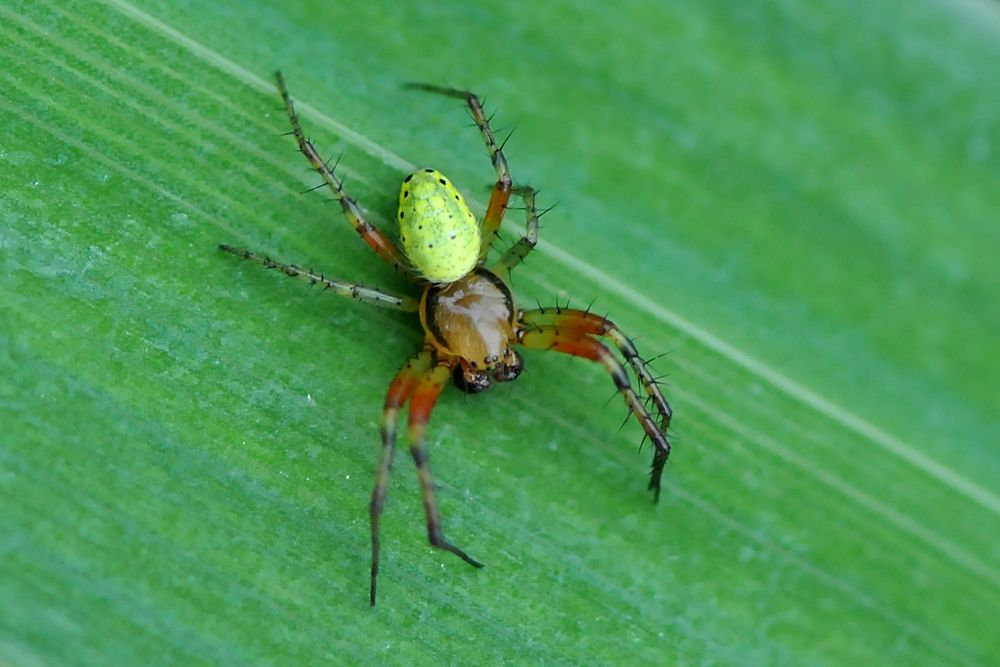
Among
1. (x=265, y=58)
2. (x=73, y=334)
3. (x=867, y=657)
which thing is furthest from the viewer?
(x=867, y=657)

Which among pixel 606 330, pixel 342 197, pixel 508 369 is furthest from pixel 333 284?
pixel 606 330

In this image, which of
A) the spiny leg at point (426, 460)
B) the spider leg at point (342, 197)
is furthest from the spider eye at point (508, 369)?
the spider leg at point (342, 197)

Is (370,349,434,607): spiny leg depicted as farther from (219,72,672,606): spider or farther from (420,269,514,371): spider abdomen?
(420,269,514,371): spider abdomen

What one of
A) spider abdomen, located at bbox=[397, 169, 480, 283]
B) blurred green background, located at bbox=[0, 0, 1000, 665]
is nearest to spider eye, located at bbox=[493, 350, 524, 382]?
blurred green background, located at bbox=[0, 0, 1000, 665]

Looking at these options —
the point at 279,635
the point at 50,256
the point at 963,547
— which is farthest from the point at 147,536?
the point at 963,547

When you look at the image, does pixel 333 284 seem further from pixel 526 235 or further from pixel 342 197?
pixel 526 235

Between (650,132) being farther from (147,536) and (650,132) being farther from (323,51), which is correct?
(147,536)
